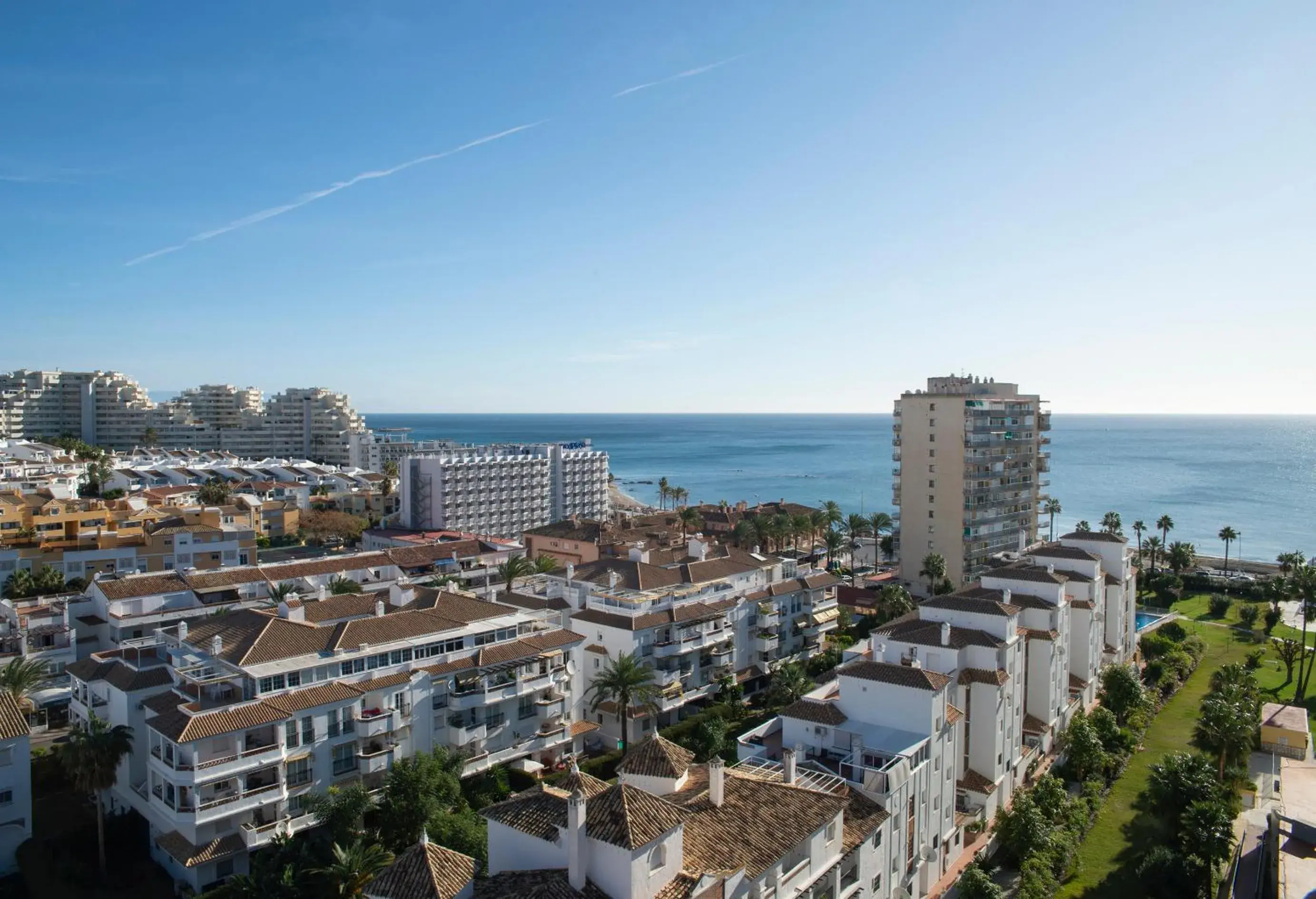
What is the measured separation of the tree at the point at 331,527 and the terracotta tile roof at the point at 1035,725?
83.8m

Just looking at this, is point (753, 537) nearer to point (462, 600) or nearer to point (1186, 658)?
point (1186, 658)

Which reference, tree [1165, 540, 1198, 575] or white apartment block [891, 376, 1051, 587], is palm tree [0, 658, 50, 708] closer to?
white apartment block [891, 376, 1051, 587]

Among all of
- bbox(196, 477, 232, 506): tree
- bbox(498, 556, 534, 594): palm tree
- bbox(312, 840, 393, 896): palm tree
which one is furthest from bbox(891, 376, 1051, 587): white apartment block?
bbox(196, 477, 232, 506): tree

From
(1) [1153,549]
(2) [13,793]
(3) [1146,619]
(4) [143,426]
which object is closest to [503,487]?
(3) [1146,619]

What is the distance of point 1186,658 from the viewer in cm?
6131

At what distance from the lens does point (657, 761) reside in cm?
2916

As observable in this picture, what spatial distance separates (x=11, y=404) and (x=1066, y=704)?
697ft

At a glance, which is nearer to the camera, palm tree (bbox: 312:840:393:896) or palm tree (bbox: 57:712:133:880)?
palm tree (bbox: 312:840:393:896)

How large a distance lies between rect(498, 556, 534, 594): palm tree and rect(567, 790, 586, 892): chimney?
41329mm

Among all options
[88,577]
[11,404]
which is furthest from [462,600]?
[11,404]

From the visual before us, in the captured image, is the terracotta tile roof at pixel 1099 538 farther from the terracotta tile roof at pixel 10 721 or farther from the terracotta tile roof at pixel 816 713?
the terracotta tile roof at pixel 10 721

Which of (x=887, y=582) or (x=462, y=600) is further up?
(x=462, y=600)

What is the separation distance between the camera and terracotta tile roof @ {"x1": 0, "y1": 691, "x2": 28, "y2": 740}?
36.1m

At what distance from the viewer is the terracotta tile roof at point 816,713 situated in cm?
3575
